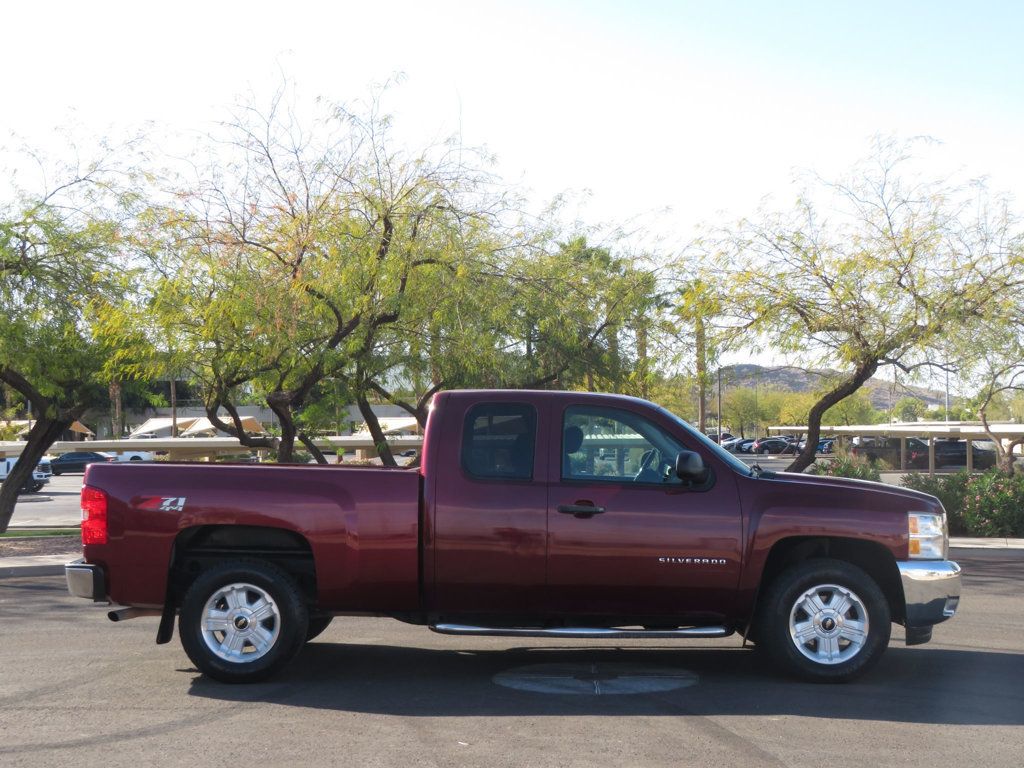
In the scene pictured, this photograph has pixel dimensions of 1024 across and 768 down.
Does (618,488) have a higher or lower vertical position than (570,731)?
higher

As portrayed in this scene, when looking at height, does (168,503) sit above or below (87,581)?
above

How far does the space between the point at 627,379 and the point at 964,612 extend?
12.0 meters

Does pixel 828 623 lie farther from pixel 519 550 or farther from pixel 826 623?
pixel 519 550

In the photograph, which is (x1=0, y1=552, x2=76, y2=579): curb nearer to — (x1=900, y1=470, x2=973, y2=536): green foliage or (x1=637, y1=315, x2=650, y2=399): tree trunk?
(x1=637, y1=315, x2=650, y2=399): tree trunk

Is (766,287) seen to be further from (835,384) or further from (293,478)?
(293,478)

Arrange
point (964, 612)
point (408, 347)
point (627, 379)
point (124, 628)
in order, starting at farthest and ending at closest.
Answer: point (627, 379) < point (408, 347) < point (964, 612) < point (124, 628)

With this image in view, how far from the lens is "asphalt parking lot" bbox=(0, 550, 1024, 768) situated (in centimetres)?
599

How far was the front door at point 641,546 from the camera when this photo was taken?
7.55m

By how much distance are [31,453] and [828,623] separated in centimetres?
1608

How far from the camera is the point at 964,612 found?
11.0 metres

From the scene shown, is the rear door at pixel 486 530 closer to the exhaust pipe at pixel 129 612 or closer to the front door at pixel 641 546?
the front door at pixel 641 546

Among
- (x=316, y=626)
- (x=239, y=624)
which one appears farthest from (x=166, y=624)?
(x=316, y=626)

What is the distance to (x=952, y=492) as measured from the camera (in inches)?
766

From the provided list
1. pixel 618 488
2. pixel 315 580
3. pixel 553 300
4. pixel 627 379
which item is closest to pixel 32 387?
pixel 553 300
